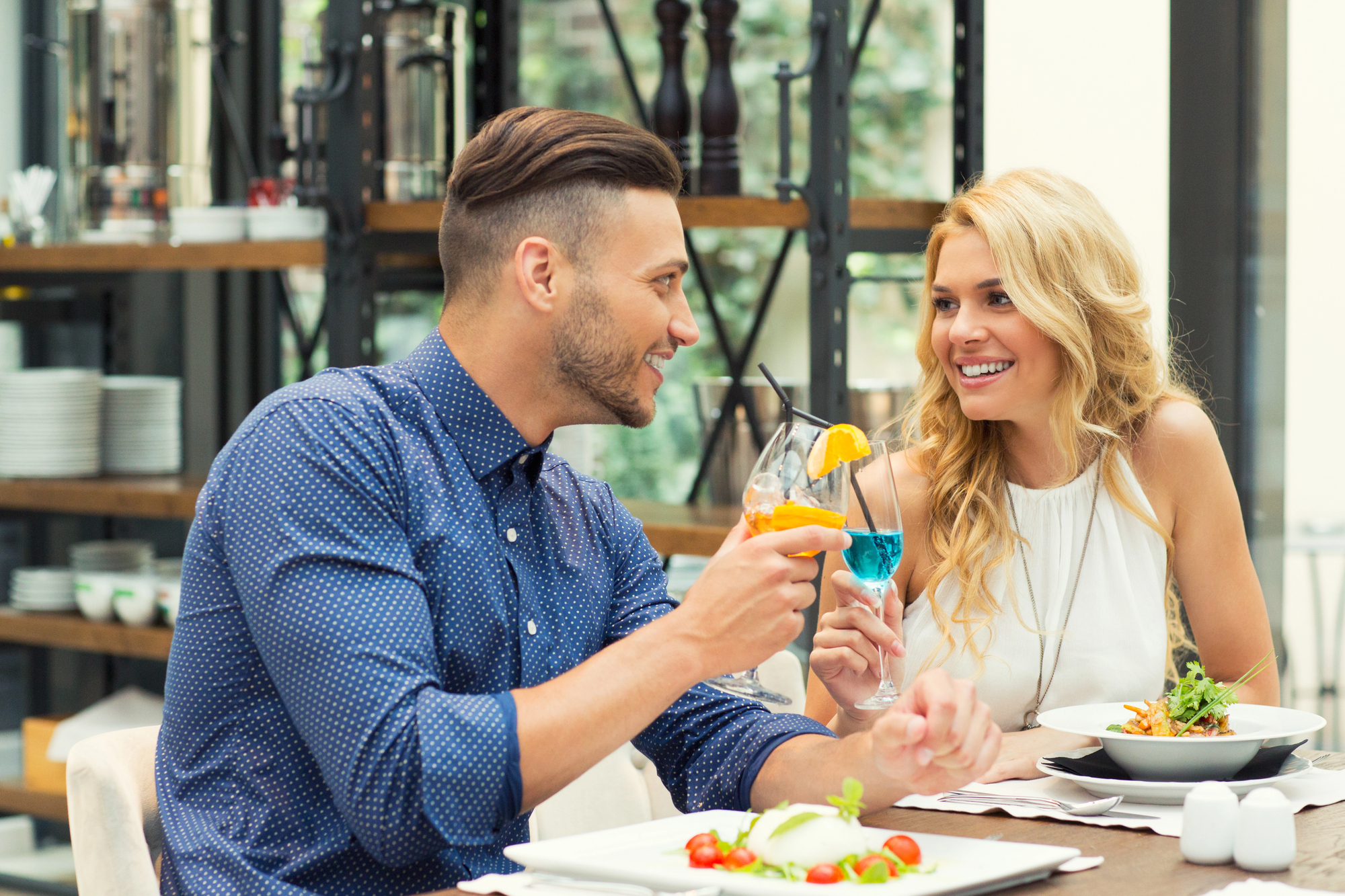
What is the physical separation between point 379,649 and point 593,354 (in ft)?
1.30

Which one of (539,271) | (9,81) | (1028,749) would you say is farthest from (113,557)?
(1028,749)

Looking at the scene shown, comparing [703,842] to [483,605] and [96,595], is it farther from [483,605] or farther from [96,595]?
[96,595]

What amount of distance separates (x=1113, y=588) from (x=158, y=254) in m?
1.96

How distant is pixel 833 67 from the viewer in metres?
2.35

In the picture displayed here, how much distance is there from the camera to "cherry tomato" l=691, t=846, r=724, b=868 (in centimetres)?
104

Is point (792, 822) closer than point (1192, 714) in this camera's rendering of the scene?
Yes

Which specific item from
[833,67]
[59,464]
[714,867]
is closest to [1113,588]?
[833,67]

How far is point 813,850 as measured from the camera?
3.31 feet

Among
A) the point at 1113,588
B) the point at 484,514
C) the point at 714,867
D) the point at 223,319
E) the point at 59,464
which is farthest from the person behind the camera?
the point at 223,319

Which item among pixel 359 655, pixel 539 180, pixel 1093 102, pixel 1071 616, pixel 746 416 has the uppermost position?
pixel 1093 102

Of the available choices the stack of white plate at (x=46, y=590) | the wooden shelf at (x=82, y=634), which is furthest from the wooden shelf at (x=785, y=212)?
the stack of white plate at (x=46, y=590)

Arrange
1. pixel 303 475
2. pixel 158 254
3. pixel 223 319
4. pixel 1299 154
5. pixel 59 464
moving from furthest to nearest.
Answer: pixel 223 319 < pixel 59 464 < pixel 158 254 < pixel 1299 154 < pixel 303 475

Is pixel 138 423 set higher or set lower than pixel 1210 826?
higher

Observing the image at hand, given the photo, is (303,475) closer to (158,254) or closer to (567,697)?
(567,697)
